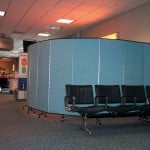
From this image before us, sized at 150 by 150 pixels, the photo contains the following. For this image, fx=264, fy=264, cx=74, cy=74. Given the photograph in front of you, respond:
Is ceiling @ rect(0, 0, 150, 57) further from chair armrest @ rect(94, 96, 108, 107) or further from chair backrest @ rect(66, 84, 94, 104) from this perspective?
chair armrest @ rect(94, 96, 108, 107)

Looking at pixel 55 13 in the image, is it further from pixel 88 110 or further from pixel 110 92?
pixel 88 110

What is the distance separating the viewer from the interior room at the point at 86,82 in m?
4.92

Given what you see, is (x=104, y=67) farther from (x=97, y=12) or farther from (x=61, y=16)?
(x=61, y=16)

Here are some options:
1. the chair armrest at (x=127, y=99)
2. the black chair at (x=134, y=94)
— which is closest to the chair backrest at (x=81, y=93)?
the chair armrest at (x=127, y=99)

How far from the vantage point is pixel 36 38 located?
15109 millimetres

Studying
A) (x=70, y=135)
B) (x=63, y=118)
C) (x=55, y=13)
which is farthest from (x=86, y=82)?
(x=55, y=13)

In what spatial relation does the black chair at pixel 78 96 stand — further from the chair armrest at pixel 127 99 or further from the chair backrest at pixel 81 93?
the chair armrest at pixel 127 99

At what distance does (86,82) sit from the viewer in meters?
6.92

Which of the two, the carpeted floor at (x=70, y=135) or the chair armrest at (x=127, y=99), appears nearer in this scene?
the carpeted floor at (x=70, y=135)

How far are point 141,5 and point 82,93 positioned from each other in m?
4.07

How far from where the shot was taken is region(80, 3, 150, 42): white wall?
8.31 metres

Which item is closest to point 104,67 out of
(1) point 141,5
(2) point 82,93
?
(2) point 82,93

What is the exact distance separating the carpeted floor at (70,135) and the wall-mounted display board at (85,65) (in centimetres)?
88

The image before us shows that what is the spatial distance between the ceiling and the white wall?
0.23m
